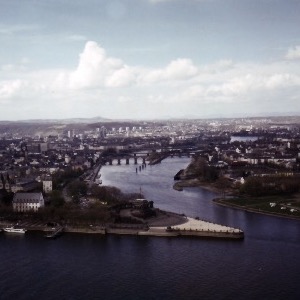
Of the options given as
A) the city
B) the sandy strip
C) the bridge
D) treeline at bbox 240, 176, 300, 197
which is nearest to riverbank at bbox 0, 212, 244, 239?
the sandy strip

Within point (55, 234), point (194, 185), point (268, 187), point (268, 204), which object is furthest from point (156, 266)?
point (194, 185)

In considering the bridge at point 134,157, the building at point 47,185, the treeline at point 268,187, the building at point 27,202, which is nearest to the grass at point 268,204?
the treeline at point 268,187

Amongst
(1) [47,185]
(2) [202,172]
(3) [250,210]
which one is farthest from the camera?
(2) [202,172]

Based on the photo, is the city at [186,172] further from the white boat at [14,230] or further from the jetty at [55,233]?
the jetty at [55,233]

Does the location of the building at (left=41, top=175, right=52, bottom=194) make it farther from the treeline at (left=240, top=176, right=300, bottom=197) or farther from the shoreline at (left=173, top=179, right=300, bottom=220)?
the treeline at (left=240, top=176, right=300, bottom=197)

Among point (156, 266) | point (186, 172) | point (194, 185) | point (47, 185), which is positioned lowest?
point (156, 266)

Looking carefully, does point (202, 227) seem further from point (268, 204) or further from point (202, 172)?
point (202, 172)
